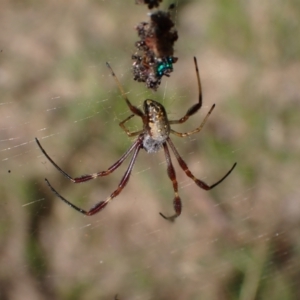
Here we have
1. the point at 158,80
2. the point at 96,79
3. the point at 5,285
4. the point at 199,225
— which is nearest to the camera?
the point at 158,80

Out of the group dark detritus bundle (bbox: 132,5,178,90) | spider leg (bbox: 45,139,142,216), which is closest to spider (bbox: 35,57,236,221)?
spider leg (bbox: 45,139,142,216)

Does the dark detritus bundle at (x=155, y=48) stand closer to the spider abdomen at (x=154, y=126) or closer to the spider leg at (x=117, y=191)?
the spider abdomen at (x=154, y=126)

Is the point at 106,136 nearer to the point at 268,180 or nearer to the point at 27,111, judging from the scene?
the point at 27,111

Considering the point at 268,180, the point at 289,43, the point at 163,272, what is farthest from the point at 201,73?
the point at 163,272

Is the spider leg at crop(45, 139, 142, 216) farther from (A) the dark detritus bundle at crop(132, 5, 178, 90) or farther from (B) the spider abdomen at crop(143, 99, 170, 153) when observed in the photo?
(A) the dark detritus bundle at crop(132, 5, 178, 90)

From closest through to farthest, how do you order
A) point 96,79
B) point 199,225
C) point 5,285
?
point 96,79 → point 5,285 → point 199,225

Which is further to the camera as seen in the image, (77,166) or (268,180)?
(268,180)

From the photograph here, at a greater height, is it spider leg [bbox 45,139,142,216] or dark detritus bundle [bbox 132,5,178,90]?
dark detritus bundle [bbox 132,5,178,90]

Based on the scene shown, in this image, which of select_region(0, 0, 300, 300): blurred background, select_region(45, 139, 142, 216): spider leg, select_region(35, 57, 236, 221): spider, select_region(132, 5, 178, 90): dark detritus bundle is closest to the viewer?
select_region(132, 5, 178, 90): dark detritus bundle

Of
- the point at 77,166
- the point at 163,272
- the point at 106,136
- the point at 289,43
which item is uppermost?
the point at 289,43
